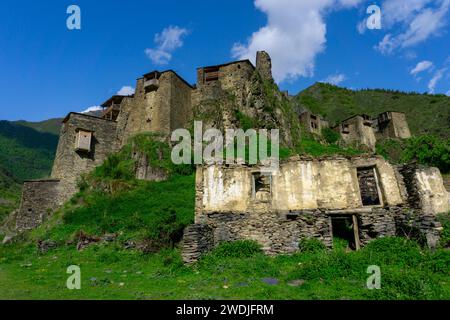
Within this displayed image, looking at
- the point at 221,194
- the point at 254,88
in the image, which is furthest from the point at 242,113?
the point at 221,194

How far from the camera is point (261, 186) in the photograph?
15172 millimetres

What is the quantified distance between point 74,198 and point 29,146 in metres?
67.6

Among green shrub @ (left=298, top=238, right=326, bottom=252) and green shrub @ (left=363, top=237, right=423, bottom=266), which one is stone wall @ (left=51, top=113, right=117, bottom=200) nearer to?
green shrub @ (left=298, top=238, right=326, bottom=252)

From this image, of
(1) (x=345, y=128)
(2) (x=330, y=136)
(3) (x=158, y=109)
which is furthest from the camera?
(1) (x=345, y=128)

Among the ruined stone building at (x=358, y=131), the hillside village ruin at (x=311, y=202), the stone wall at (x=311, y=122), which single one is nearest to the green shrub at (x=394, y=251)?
the hillside village ruin at (x=311, y=202)

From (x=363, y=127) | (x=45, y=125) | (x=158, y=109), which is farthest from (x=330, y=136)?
(x=45, y=125)

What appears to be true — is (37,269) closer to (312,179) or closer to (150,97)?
(312,179)

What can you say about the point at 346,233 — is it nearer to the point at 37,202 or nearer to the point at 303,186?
the point at 303,186

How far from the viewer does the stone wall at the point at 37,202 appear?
2817cm

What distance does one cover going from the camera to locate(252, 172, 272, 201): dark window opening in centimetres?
1460

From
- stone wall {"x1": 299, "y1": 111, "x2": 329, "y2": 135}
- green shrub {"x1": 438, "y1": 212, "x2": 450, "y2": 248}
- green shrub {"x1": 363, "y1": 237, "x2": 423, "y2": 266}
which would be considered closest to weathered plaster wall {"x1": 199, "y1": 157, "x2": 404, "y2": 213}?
green shrub {"x1": 438, "y1": 212, "x2": 450, "y2": 248}

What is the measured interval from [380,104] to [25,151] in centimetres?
10118

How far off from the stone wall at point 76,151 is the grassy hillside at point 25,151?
137 ft

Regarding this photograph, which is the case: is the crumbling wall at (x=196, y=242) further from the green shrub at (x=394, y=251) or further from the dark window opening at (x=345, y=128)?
the dark window opening at (x=345, y=128)
